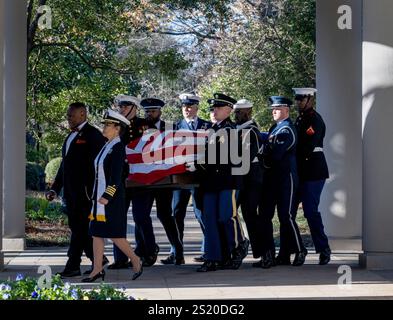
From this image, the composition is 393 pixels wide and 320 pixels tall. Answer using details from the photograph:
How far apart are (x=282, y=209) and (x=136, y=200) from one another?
172 centimetres

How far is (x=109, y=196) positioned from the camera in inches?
436

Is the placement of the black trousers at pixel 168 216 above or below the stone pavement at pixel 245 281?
above

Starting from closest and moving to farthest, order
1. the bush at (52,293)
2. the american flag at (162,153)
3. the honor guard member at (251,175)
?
the bush at (52,293) < the american flag at (162,153) < the honor guard member at (251,175)

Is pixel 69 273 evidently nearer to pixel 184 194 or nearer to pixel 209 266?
pixel 209 266

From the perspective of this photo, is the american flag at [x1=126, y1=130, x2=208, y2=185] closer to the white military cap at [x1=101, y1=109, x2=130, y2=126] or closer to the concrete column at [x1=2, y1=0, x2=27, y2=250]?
the white military cap at [x1=101, y1=109, x2=130, y2=126]

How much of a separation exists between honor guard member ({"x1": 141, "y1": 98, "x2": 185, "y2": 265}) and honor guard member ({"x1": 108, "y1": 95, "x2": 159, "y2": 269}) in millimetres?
127

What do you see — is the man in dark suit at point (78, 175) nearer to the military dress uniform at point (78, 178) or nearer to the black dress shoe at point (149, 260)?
the military dress uniform at point (78, 178)

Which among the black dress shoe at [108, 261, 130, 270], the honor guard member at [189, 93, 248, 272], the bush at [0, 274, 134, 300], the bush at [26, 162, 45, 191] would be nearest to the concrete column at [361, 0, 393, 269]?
the honor guard member at [189, 93, 248, 272]

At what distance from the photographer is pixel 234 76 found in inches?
1027

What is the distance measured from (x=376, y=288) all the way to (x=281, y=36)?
13.6m

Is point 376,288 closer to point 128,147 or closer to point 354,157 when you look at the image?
point 128,147

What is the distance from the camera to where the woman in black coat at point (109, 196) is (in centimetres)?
1113

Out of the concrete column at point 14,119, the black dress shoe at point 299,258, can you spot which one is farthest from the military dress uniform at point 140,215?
the concrete column at point 14,119
